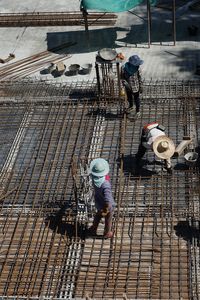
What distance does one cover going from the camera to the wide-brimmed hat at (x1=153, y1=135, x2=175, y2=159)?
1031 cm

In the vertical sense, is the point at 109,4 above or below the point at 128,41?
below

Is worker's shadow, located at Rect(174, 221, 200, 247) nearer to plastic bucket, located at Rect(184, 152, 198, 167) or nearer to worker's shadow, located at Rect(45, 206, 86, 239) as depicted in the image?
plastic bucket, located at Rect(184, 152, 198, 167)

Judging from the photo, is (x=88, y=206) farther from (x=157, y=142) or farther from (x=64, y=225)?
(x=157, y=142)

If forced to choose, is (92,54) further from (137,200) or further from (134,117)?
(137,200)

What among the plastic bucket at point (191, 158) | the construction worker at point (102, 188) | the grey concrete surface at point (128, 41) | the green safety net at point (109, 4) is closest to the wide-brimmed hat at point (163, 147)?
the plastic bucket at point (191, 158)

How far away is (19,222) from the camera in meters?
10.1

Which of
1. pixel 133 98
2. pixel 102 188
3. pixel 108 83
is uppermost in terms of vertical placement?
pixel 108 83

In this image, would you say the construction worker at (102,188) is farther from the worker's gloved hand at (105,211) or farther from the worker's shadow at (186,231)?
the worker's shadow at (186,231)

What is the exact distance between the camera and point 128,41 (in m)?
16.3

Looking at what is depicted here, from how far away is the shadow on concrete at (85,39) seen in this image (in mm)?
16203

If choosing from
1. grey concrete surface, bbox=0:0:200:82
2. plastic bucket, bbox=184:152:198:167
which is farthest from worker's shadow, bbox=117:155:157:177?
grey concrete surface, bbox=0:0:200:82

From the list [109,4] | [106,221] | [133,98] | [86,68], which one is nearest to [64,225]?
[106,221]

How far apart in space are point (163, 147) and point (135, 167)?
87cm

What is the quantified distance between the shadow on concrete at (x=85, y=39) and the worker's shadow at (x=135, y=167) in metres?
5.80
